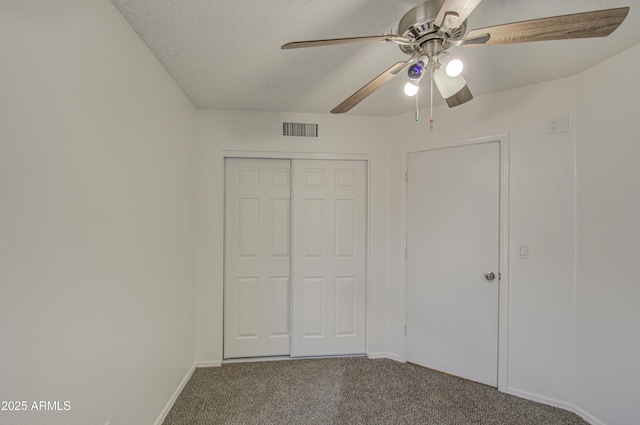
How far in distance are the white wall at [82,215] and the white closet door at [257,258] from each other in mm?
730

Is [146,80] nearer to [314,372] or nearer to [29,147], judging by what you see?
[29,147]

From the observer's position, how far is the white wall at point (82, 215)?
2.60ft

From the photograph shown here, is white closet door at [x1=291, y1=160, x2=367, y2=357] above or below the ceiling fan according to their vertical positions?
below

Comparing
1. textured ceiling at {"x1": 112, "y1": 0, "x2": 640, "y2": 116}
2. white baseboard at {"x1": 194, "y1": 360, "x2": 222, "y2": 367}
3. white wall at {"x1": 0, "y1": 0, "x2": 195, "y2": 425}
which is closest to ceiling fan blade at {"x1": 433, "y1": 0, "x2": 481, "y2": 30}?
textured ceiling at {"x1": 112, "y1": 0, "x2": 640, "y2": 116}

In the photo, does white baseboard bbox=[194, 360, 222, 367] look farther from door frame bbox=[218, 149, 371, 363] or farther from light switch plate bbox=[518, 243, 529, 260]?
light switch plate bbox=[518, 243, 529, 260]

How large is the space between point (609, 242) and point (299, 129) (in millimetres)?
2413

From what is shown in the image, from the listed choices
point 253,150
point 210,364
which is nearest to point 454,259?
point 253,150

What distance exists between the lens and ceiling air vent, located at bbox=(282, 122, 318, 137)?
2.50 m

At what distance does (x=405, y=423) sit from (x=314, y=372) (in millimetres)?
831

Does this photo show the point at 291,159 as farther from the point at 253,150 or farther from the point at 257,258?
the point at 257,258

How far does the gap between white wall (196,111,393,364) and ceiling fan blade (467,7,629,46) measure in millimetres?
1561

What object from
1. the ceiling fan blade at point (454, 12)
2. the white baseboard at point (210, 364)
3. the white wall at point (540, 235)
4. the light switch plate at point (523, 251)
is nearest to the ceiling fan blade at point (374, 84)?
the ceiling fan blade at point (454, 12)

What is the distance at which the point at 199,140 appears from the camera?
240cm

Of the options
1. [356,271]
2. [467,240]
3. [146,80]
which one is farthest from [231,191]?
[467,240]
